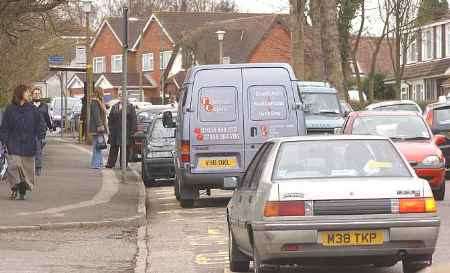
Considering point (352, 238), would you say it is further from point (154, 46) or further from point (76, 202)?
point (154, 46)

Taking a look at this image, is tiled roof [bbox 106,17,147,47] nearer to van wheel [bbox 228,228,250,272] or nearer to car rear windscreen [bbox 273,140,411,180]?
van wheel [bbox 228,228,250,272]

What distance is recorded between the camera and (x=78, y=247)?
557 inches

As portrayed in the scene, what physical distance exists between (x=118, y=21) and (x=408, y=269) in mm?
84317

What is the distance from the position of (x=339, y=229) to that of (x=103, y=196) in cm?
1113

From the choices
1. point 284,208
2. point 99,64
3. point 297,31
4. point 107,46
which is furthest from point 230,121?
point 99,64

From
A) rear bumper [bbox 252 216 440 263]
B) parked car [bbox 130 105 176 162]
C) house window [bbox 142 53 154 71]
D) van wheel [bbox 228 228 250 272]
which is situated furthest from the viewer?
house window [bbox 142 53 154 71]

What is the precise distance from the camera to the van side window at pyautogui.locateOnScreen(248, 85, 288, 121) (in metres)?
18.5

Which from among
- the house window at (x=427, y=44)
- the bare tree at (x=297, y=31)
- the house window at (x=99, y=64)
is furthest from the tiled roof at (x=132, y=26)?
the bare tree at (x=297, y=31)

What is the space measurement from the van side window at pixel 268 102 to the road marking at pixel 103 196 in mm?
3180

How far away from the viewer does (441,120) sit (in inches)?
992

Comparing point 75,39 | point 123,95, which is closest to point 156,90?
point 75,39

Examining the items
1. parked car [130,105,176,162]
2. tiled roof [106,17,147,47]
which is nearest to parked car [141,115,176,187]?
parked car [130,105,176,162]

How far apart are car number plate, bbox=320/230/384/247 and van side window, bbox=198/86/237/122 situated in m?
8.69

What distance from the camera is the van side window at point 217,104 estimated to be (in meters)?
18.5
